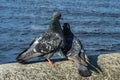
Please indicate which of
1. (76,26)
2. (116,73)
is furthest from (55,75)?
(76,26)

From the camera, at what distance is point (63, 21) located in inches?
847

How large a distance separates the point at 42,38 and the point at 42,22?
541 inches

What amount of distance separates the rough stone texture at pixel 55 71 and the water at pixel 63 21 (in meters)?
7.58

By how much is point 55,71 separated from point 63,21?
15.1 m

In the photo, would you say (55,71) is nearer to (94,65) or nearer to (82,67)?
(82,67)

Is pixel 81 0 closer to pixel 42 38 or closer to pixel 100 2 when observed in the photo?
pixel 100 2

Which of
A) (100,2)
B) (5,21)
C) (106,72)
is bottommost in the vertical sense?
(100,2)

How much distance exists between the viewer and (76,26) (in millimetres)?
20484

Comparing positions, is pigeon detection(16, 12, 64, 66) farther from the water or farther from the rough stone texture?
the water

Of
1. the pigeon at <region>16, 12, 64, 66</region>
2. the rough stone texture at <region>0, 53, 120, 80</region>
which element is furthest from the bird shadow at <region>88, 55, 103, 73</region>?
the pigeon at <region>16, 12, 64, 66</region>

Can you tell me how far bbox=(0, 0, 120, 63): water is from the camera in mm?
16875

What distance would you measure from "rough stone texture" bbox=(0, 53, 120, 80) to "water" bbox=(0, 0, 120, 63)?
758 cm

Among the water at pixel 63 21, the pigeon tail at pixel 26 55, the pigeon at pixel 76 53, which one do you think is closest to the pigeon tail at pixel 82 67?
the pigeon at pixel 76 53

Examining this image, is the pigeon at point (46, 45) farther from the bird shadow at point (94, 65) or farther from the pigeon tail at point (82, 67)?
the bird shadow at point (94, 65)
